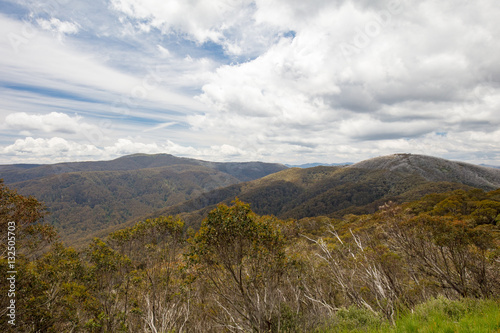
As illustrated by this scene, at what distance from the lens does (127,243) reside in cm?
2328

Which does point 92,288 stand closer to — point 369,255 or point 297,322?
point 297,322

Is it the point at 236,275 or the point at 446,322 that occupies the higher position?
the point at 446,322

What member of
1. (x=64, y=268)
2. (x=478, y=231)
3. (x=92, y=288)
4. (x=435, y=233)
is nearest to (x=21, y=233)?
(x=64, y=268)

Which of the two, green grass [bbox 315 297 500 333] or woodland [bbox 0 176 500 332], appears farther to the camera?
woodland [bbox 0 176 500 332]

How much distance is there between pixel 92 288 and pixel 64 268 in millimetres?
3541

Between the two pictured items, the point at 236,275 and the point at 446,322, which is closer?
the point at 446,322

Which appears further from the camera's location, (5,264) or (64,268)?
(64,268)

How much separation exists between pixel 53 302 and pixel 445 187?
245 m

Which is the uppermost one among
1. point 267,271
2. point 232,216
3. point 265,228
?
point 232,216

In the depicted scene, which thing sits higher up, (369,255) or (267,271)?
(267,271)

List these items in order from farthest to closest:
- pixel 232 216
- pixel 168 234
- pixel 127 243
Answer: pixel 127 243 < pixel 168 234 < pixel 232 216

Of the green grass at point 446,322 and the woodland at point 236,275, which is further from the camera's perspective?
the woodland at point 236,275

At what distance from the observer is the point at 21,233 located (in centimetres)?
1631

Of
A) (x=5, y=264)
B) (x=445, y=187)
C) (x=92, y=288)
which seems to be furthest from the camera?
(x=445, y=187)
